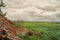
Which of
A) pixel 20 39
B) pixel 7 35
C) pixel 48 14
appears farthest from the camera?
pixel 48 14

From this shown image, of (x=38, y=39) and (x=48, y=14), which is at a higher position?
(x=48, y=14)

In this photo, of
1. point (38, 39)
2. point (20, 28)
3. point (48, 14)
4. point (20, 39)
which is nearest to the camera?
point (20, 39)

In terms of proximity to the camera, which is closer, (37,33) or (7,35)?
(7,35)

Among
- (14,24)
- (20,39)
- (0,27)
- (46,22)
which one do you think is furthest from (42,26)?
(0,27)

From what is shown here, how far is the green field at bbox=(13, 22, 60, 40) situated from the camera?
250 inches

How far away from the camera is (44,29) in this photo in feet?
22.0

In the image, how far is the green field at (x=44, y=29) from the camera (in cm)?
635

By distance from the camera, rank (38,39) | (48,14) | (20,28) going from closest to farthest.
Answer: (38,39) → (20,28) → (48,14)

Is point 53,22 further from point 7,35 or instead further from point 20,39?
point 7,35

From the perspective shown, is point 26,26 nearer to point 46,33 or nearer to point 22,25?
point 22,25

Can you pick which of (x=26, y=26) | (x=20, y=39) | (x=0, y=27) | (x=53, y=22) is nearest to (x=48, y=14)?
(x=53, y=22)

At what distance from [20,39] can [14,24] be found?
108 cm

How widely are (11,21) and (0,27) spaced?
4.58 feet

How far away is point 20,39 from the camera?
5914 millimetres
